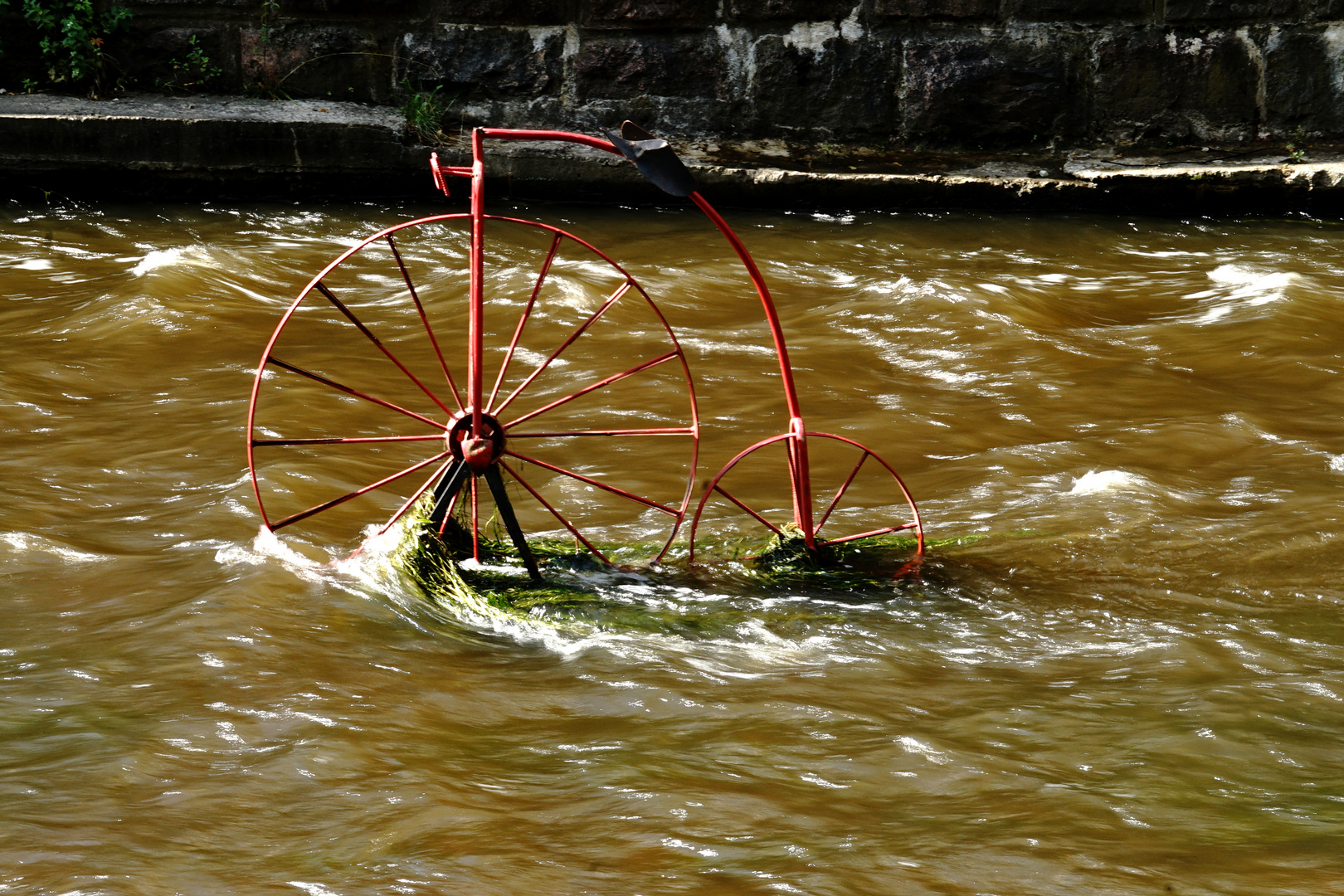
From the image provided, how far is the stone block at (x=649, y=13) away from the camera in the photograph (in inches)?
267

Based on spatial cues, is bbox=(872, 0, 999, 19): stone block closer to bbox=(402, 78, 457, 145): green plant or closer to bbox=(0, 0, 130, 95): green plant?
bbox=(402, 78, 457, 145): green plant

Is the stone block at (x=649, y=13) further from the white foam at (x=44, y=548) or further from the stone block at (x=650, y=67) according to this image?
the white foam at (x=44, y=548)

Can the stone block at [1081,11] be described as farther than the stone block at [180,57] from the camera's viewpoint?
No

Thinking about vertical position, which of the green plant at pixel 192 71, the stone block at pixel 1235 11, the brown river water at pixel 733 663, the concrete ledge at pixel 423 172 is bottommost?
the brown river water at pixel 733 663

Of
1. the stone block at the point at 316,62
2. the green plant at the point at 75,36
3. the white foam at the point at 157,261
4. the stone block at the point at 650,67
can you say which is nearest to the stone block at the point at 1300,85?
the stone block at the point at 650,67

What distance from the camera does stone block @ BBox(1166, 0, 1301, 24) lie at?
6.61 m

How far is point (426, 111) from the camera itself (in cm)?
659

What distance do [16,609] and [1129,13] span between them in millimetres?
6277

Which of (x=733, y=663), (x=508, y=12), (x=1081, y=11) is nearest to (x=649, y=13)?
(x=508, y=12)

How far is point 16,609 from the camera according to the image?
2629 millimetres

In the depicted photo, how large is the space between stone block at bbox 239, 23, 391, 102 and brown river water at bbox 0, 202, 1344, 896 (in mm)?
2574

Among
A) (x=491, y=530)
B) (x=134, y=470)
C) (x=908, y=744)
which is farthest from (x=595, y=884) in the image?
(x=134, y=470)

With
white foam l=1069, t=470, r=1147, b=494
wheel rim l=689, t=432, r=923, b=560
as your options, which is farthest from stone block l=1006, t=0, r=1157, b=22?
white foam l=1069, t=470, r=1147, b=494

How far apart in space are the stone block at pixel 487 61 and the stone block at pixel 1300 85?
389 cm
